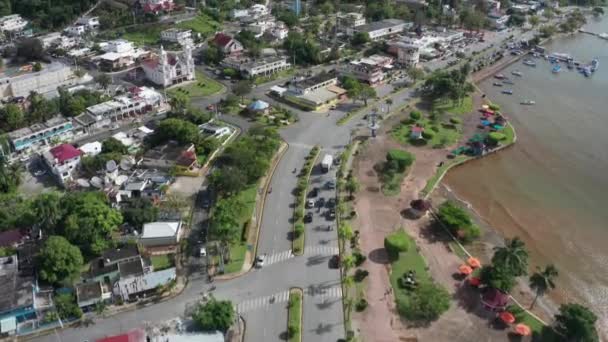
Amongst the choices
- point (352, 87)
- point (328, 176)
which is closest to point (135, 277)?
point (328, 176)

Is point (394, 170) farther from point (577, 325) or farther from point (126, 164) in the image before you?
point (126, 164)

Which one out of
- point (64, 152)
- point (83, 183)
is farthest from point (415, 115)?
point (64, 152)

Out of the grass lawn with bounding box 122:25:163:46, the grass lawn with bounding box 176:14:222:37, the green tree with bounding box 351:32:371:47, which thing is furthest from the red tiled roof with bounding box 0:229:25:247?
the green tree with bounding box 351:32:371:47

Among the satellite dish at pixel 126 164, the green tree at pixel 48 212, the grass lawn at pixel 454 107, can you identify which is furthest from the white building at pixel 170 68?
the grass lawn at pixel 454 107

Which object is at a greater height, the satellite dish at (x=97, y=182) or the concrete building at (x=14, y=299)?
the satellite dish at (x=97, y=182)

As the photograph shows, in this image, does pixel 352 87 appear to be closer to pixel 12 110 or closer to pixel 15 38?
pixel 12 110

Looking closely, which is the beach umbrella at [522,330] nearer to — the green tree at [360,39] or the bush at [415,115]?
the bush at [415,115]
